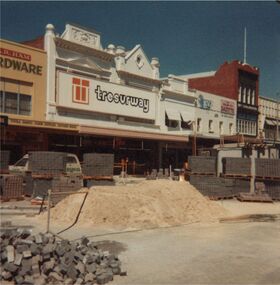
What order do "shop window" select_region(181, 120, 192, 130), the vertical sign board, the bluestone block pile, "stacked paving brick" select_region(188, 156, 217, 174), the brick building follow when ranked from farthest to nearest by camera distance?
the brick building → "shop window" select_region(181, 120, 192, 130) → the vertical sign board → "stacked paving brick" select_region(188, 156, 217, 174) → the bluestone block pile

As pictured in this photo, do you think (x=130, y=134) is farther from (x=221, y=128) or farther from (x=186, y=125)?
(x=221, y=128)

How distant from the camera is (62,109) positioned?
97.0 feet

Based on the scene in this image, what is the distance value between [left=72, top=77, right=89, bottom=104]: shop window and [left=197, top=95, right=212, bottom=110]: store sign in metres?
15.8

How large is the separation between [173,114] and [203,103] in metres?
5.85

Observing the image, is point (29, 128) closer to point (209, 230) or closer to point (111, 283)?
point (209, 230)

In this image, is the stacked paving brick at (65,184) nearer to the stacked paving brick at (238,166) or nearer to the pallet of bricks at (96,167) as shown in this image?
the pallet of bricks at (96,167)

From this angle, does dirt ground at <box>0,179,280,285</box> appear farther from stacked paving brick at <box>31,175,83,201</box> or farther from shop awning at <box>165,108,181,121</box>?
shop awning at <box>165,108,181,121</box>

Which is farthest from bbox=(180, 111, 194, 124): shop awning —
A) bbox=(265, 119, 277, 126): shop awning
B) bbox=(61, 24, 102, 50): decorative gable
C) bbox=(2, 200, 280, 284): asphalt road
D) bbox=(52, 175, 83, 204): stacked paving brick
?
bbox=(2, 200, 280, 284): asphalt road

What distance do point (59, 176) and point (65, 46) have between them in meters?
12.3

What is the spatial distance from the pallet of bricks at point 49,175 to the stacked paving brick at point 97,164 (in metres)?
1.64

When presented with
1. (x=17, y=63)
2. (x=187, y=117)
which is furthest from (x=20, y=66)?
(x=187, y=117)

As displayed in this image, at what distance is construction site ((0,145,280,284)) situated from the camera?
873 cm

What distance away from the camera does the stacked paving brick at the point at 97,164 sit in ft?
75.2

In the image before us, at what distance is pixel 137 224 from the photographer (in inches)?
597
